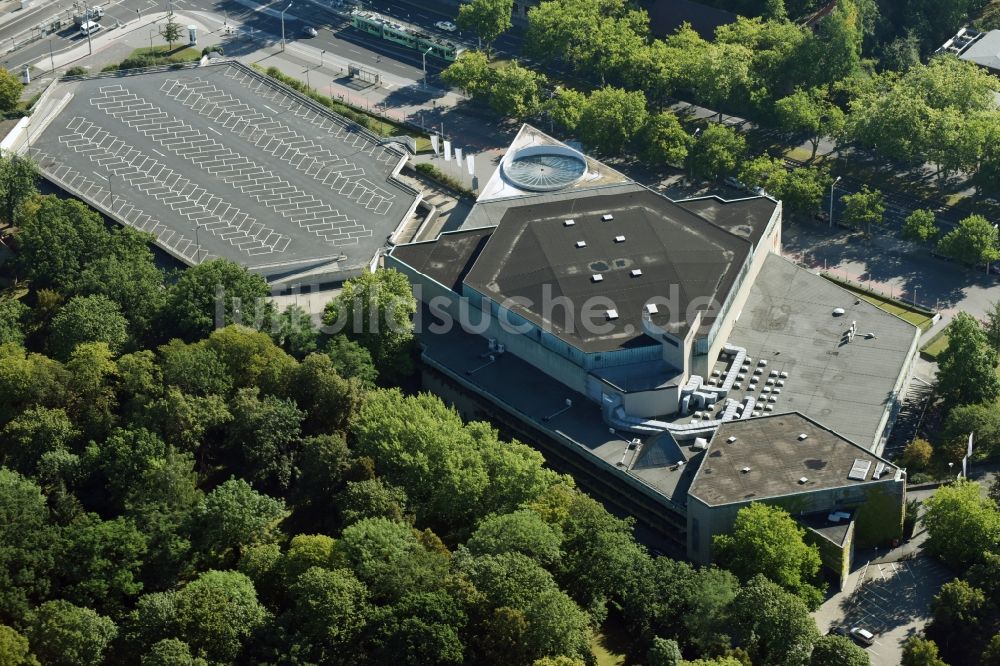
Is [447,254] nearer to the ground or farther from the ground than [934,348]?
farther from the ground

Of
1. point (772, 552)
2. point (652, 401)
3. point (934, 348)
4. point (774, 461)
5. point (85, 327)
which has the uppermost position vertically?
point (85, 327)

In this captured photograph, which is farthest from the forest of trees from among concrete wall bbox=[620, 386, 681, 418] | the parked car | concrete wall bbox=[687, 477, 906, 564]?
concrete wall bbox=[620, 386, 681, 418]

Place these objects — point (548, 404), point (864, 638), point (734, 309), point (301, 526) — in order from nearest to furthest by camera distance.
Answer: point (864, 638) → point (301, 526) → point (548, 404) → point (734, 309)

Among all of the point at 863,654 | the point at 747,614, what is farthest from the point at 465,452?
the point at 863,654

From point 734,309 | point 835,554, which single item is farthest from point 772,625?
point 734,309

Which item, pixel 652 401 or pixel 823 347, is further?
pixel 823 347

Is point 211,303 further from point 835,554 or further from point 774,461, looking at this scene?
point 835,554

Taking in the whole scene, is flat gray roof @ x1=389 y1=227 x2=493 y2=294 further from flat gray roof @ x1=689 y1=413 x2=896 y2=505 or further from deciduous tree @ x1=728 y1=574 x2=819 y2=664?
deciduous tree @ x1=728 y1=574 x2=819 y2=664
